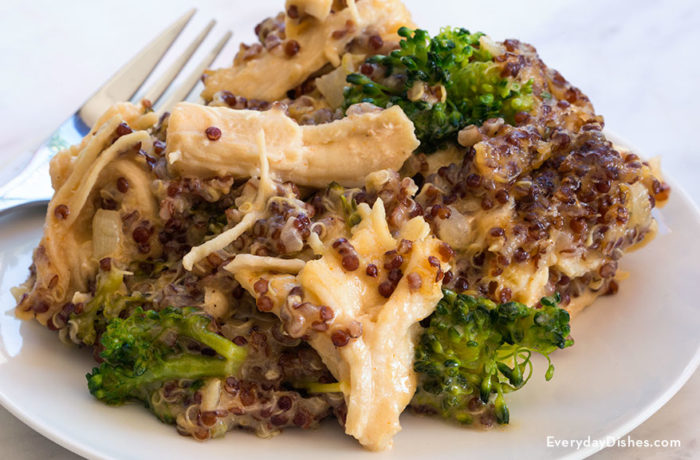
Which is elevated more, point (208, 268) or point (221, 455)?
point (208, 268)

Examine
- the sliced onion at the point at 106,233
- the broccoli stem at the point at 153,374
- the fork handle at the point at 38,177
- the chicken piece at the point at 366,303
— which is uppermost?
the chicken piece at the point at 366,303

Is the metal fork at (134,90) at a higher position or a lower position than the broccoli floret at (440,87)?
lower

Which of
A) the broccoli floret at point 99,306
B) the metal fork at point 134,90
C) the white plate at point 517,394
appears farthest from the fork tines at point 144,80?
the broccoli floret at point 99,306

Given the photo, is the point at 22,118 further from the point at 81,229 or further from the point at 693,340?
the point at 693,340

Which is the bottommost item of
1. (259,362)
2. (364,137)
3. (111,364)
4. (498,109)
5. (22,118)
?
(22,118)

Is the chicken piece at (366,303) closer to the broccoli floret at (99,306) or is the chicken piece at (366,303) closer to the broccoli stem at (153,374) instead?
the broccoli stem at (153,374)

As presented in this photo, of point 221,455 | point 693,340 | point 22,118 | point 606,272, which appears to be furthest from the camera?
point 22,118

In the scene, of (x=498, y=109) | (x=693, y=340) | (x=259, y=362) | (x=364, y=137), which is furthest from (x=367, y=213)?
(x=693, y=340)

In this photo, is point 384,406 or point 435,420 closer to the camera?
point 384,406
